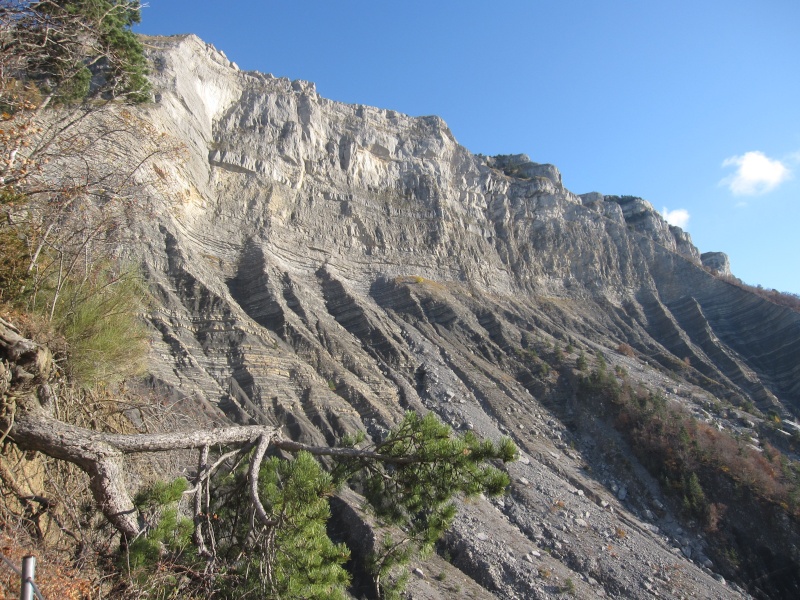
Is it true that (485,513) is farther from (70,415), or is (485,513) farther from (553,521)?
(70,415)

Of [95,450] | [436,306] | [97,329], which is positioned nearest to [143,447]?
[95,450]

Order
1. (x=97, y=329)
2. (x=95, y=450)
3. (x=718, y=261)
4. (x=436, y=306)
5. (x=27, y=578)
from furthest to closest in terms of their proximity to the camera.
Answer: (x=718, y=261) → (x=436, y=306) → (x=97, y=329) → (x=95, y=450) → (x=27, y=578)

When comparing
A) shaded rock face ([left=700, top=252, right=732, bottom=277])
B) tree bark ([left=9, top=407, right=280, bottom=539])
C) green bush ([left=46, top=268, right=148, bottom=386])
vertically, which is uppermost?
shaded rock face ([left=700, top=252, right=732, bottom=277])

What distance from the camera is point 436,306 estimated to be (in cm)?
4112

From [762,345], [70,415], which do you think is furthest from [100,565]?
[762,345]

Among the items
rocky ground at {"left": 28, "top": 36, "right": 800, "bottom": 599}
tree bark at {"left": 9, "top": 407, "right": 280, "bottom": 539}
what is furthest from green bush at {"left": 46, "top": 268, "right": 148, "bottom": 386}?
rocky ground at {"left": 28, "top": 36, "right": 800, "bottom": 599}

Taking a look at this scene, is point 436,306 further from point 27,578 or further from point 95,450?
point 27,578

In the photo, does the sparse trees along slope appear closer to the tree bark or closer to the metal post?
the tree bark

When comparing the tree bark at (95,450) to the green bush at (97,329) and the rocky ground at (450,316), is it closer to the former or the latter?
the green bush at (97,329)

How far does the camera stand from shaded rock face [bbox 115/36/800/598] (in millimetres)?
23172

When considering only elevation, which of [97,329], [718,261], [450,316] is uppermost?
[718,261]

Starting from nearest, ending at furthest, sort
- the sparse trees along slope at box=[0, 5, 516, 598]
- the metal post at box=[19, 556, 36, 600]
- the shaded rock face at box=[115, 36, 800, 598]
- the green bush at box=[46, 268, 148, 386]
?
the metal post at box=[19, 556, 36, 600] → the sparse trees along slope at box=[0, 5, 516, 598] → the green bush at box=[46, 268, 148, 386] → the shaded rock face at box=[115, 36, 800, 598]

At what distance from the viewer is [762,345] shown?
4862 centimetres

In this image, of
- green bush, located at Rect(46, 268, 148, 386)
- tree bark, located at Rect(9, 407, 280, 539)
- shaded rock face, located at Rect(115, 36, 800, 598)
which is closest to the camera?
tree bark, located at Rect(9, 407, 280, 539)
